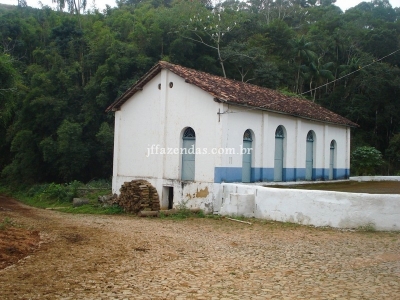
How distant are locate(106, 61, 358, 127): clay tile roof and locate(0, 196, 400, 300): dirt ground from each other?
597 centimetres

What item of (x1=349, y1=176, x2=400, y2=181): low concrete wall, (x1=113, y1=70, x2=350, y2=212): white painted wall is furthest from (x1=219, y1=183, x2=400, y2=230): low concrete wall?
(x1=349, y1=176, x2=400, y2=181): low concrete wall

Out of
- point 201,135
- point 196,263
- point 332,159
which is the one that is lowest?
point 196,263

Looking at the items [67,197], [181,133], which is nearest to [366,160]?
[181,133]

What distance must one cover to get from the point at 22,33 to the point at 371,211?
1334 inches

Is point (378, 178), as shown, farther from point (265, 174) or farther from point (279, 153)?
point (265, 174)

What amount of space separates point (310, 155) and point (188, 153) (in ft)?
25.0

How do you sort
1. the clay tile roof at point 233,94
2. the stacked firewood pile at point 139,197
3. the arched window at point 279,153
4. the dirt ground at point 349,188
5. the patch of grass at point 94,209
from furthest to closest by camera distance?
the arched window at point 279,153
the dirt ground at point 349,188
the patch of grass at point 94,209
the stacked firewood pile at point 139,197
the clay tile roof at point 233,94

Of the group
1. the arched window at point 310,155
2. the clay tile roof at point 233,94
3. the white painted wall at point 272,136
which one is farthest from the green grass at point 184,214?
the arched window at point 310,155

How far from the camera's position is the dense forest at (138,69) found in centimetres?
2870

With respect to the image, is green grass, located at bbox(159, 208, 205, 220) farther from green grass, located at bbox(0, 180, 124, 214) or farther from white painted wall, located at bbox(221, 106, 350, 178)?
green grass, located at bbox(0, 180, 124, 214)

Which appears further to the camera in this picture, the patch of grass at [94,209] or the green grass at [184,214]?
the patch of grass at [94,209]

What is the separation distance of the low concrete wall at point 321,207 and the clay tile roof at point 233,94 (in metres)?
3.94

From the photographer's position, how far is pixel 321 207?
1280 centimetres

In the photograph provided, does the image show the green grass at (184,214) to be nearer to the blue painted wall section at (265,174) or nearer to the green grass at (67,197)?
the blue painted wall section at (265,174)
